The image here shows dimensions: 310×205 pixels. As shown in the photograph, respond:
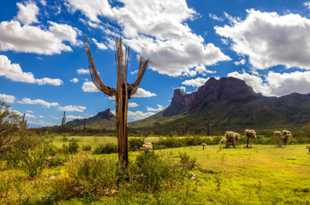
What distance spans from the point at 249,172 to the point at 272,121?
396 feet

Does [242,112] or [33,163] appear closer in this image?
[33,163]

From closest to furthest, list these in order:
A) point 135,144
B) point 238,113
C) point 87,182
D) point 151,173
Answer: point 87,182 < point 151,173 < point 135,144 < point 238,113

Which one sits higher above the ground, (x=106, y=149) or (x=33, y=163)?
(x=106, y=149)

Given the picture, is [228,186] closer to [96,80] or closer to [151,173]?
[151,173]

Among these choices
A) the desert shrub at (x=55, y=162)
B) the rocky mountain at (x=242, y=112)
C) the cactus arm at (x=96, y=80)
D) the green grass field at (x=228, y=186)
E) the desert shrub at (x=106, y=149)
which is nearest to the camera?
the green grass field at (x=228, y=186)

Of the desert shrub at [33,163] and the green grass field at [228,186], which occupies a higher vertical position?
the desert shrub at [33,163]

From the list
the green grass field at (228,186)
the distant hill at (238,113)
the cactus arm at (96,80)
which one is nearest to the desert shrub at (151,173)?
the green grass field at (228,186)

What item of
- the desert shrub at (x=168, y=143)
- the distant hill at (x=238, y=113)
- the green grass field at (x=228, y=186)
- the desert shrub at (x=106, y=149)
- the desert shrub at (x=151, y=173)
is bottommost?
the green grass field at (x=228, y=186)

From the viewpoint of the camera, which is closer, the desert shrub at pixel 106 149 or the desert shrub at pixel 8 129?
the desert shrub at pixel 8 129

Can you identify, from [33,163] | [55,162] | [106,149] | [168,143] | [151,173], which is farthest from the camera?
[168,143]

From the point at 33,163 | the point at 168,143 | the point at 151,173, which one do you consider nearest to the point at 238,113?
the point at 168,143

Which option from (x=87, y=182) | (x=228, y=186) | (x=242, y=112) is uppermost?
(x=242, y=112)

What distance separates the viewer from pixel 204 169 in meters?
15.1

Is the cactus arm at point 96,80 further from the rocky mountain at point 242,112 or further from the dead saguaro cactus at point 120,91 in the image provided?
the rocky mountain at point 242,112
